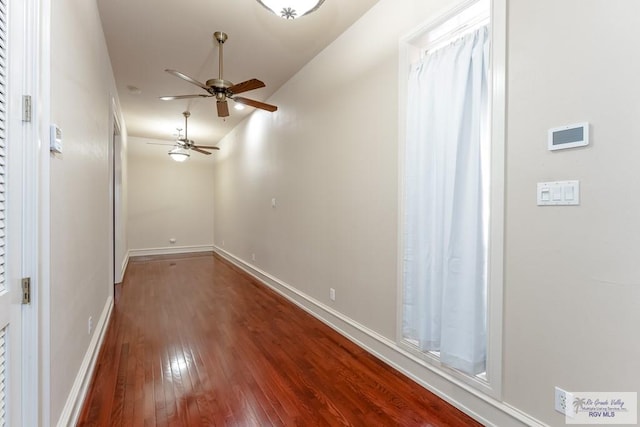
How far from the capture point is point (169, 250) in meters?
7.56

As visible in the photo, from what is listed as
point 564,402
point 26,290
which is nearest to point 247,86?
point 26,290

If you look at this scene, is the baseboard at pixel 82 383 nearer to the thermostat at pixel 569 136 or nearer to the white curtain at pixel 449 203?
the white curtain at pixel 449 203

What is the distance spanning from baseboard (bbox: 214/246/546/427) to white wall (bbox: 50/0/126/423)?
2.04 m

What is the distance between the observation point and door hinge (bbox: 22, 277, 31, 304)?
1166 mm

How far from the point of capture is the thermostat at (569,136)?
1310mm

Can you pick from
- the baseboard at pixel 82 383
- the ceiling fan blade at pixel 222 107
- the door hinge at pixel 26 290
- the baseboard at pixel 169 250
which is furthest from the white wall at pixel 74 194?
the baseboard at pixel 169 250

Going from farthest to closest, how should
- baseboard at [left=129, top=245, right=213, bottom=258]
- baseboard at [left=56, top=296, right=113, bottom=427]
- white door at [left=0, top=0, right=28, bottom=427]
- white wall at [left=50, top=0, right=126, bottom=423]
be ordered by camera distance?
baseboard at [left=129, top=245, right=213, bottom=258]
baseboard at [left=56, top=296, right=113, bottom=427]
white wall at [left=50, top=0, right=126, bottom=423]
white door at [left=0, top=0, right=28, bottom=427]

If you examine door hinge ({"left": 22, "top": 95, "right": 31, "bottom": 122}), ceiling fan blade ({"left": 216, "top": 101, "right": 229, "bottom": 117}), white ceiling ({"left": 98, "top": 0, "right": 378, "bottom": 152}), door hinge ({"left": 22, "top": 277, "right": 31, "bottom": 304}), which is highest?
white ceiling ({"left": 98, "top": 0, "right": 378, "bottom": 152})

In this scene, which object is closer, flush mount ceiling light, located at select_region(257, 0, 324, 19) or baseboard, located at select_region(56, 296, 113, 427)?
baseboard, located at select_region(56, 296, 113, 427)

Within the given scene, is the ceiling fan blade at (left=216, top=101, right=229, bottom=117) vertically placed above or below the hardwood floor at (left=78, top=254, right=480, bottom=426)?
above

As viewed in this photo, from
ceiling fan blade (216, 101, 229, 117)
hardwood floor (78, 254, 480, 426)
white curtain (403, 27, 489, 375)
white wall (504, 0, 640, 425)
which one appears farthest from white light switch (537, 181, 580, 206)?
ceiling fan blade (216, 101, 229, 117)

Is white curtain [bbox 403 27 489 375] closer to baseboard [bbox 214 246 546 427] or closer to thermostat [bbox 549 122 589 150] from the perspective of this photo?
baseboard [bbox 214 246 546 427]

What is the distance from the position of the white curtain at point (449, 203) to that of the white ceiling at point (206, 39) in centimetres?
114

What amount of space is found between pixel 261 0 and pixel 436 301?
2.20 meters
